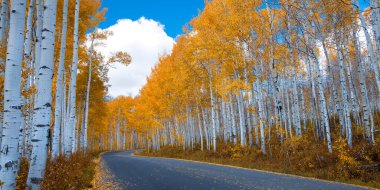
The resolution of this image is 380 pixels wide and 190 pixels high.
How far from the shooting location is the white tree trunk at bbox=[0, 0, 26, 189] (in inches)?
154

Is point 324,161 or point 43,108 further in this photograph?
point 324,161

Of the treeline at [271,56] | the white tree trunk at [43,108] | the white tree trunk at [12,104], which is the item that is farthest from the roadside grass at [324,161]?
the white tree trunk at [12,104]

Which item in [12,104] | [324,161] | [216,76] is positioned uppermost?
[216,76]

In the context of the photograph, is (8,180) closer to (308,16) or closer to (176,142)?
(308,16)

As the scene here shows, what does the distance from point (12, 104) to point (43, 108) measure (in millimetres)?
1152

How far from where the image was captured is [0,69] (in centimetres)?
754

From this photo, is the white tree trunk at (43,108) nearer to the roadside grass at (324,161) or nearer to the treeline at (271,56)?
the roadside grass at (324,161)

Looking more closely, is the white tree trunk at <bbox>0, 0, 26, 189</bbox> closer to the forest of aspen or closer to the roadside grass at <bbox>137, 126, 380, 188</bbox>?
the forest of aspen

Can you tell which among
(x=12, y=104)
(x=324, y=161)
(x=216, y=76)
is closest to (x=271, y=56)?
(x=216, y=76)

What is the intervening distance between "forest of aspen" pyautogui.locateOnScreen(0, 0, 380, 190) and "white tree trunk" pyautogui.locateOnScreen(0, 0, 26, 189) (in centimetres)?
2

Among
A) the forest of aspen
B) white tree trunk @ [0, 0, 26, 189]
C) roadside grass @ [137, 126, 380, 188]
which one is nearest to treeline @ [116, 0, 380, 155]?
the forest of aspen

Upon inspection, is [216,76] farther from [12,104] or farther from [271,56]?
[12,104]

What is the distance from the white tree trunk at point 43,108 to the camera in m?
4.89

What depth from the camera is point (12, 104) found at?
4.03 m
